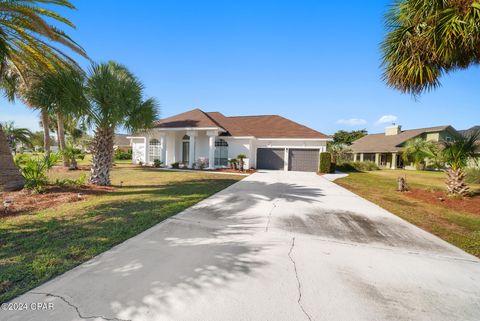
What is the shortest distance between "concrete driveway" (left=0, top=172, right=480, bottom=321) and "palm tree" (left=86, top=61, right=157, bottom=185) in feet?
20.3

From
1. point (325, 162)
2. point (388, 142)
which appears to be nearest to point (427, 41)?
point (325, 162)

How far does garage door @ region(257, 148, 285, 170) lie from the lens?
2073 centimetres

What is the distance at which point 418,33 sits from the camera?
6.90m

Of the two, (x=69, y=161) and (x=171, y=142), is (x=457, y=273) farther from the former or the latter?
(x=69, y=161)

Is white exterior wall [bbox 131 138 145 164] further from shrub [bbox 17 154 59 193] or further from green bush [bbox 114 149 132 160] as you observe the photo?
shrub [bbox 17 154 59 193]

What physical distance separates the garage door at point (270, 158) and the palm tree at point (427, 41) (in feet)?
42.6

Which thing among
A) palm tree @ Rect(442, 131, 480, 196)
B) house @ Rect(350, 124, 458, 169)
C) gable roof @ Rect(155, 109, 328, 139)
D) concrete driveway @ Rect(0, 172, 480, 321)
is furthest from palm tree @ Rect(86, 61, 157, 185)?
house @ Rect(350, 124, 458, 169)

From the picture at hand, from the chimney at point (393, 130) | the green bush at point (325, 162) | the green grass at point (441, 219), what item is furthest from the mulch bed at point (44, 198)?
the chimney at point (393, 130)

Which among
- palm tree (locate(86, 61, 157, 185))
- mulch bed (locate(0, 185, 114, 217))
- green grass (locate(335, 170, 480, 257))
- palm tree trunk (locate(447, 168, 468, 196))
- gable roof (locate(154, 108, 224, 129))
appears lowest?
green grass (locate(335, 170, 480, 257))

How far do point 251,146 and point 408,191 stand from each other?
12779 mm

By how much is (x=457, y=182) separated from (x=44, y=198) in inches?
660

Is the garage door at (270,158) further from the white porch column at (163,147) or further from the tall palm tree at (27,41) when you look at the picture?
the tall palm tree at (27,41)

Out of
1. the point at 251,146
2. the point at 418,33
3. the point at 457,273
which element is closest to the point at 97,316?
the point at 457,273

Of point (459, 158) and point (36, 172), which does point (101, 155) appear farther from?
point (459, 158)
